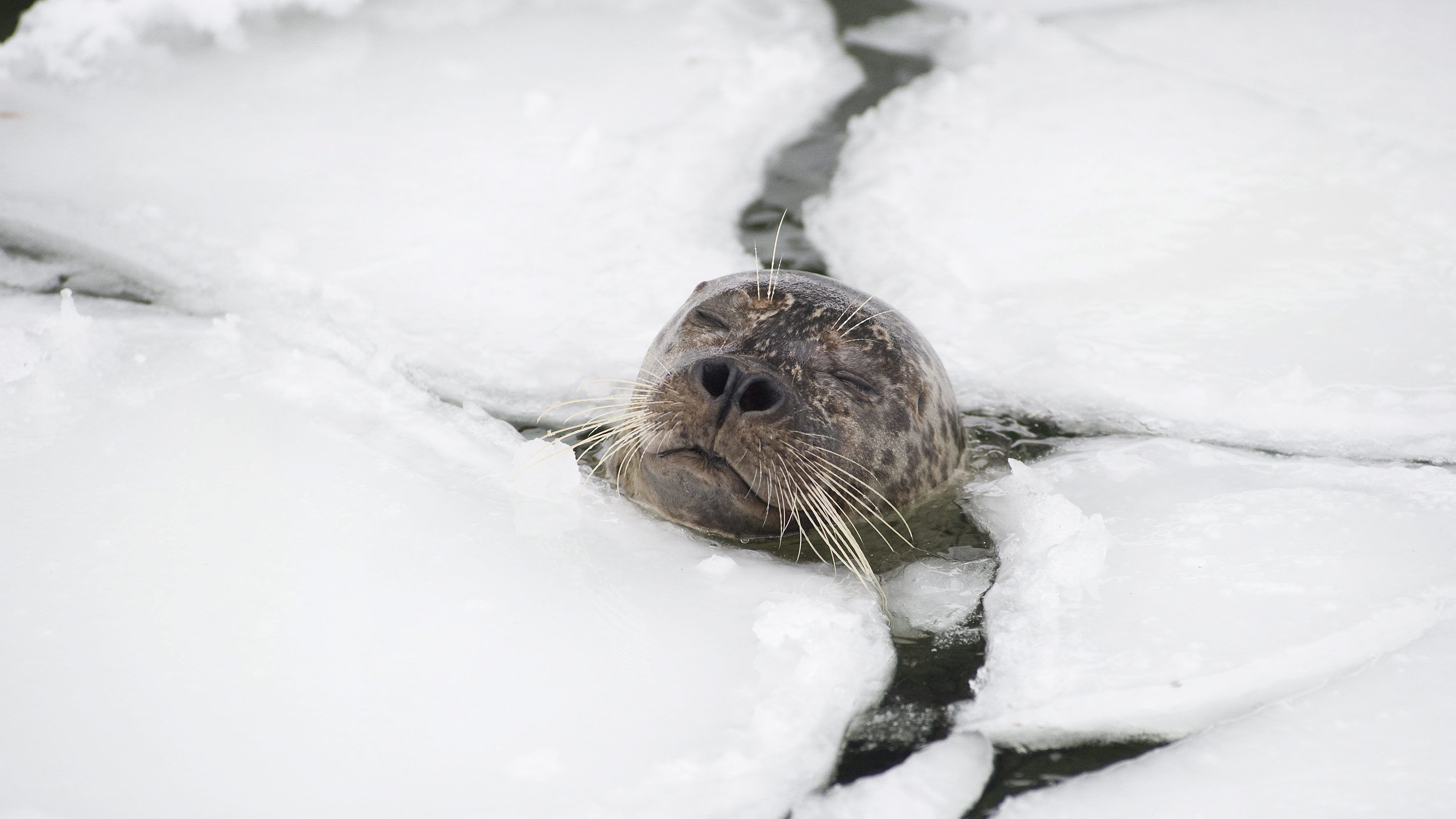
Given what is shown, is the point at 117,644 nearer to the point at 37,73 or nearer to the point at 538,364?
the point at 538,364

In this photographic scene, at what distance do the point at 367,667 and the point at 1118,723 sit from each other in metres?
1.37

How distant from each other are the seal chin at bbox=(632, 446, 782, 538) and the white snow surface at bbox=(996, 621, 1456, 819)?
2.96 ft

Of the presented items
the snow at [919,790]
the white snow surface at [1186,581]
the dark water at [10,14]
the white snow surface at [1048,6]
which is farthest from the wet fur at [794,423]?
the dark water at [10,14]

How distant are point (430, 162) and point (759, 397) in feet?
7.98

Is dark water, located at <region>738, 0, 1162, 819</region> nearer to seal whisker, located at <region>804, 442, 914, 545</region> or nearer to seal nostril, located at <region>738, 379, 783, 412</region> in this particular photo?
seal whisker, located at <region>804, 442, 914, 545</region>

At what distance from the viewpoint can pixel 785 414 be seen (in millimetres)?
2672

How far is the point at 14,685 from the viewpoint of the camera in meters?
2.16

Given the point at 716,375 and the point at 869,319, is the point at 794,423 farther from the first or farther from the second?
the point at 869,319

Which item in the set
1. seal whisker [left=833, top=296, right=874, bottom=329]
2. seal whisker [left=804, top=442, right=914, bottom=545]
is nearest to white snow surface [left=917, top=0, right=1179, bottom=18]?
seal whisker [left=833, top=296, right=874, bottom=329]

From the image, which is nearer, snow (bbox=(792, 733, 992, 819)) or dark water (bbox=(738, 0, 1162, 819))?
snow (bbox=(792, 733, 992, 819))

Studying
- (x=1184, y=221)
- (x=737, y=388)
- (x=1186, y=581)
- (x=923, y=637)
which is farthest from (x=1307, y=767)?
(x=1184, y=221)

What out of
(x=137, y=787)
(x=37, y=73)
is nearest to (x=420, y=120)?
(x=37, y=73)

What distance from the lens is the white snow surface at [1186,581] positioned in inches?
91.0

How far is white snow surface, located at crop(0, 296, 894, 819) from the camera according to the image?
2070 millimetres
